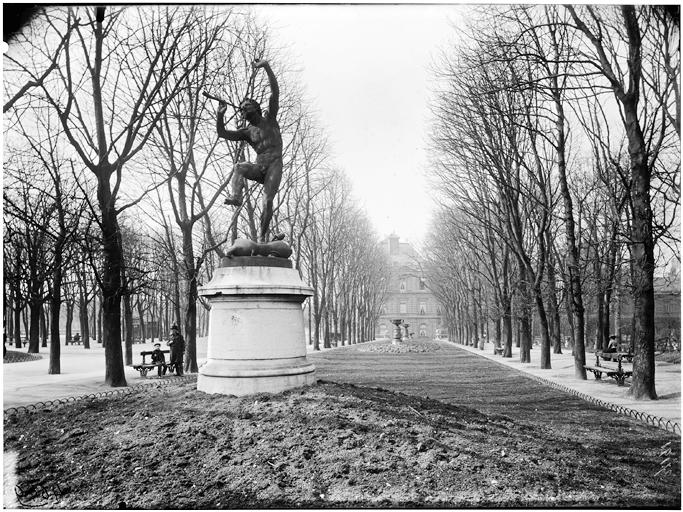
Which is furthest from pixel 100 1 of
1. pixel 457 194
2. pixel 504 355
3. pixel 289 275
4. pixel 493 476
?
pixel 504 355

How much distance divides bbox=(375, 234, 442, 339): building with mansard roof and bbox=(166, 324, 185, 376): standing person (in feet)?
203

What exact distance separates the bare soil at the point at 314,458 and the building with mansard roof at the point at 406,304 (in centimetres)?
6957

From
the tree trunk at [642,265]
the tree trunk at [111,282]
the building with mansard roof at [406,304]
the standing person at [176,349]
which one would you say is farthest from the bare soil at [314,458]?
the building with mansard roof at [406,304]

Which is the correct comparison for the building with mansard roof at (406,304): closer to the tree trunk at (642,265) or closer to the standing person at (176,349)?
the standing person at (176,349)

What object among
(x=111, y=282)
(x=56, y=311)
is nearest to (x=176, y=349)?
(x=56, y=311)

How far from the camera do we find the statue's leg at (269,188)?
24.0 feet

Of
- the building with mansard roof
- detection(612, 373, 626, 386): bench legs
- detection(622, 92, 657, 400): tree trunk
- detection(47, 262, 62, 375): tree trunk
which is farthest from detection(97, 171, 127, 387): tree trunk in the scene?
the building with mansard roof

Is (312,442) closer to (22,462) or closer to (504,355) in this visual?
(22,462)

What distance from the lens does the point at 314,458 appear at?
4.91 meters

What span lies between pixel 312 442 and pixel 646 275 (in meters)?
7.33

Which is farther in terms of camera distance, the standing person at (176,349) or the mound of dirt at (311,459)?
the standing person at (176,349)

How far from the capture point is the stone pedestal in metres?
6.61

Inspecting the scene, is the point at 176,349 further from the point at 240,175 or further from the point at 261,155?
the point at 261,155

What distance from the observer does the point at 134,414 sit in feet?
20.0
